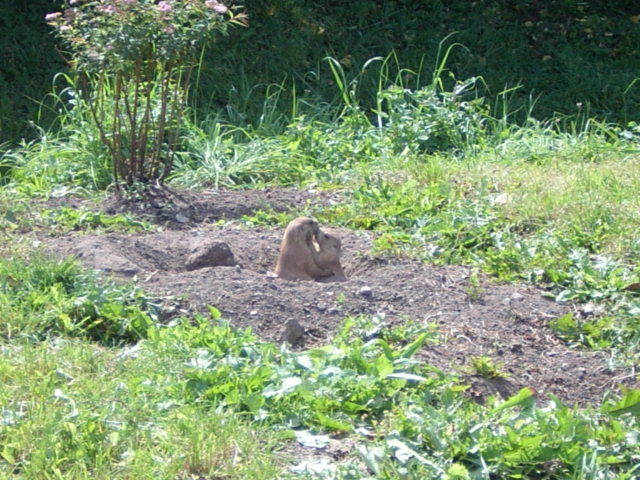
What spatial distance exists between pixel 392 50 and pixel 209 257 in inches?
177

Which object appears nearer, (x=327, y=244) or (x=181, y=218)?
(x=327, y=244)

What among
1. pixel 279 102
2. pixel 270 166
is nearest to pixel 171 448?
pixel 270 166

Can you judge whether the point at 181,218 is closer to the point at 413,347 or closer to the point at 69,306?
the point at 69,306

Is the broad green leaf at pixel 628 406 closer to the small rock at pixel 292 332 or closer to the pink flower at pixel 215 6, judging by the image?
the small rock at pixel 292 332

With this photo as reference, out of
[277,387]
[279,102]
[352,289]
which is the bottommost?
[279,102]

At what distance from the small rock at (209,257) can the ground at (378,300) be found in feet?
0.10

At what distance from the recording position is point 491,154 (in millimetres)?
7461

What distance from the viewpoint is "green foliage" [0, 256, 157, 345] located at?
14.7ft

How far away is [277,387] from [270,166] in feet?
12.1

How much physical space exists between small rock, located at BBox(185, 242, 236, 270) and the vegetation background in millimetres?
3088

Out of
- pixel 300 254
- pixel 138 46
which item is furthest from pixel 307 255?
pixel 138 46

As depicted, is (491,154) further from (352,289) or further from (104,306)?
(104,306)

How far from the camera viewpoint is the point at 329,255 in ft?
17.8

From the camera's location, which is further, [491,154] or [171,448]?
[491,154]
